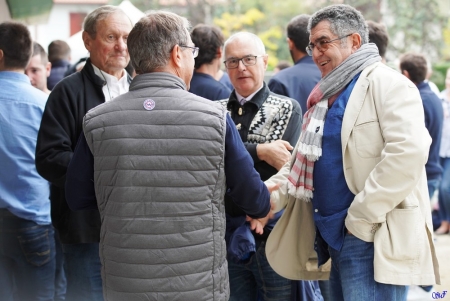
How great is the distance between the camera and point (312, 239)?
3.49 metres

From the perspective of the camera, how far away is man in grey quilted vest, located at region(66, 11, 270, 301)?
2.60 m

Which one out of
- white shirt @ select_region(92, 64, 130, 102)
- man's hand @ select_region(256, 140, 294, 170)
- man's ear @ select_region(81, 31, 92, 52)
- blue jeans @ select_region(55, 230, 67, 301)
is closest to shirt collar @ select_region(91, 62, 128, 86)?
white shirt @ select_region(92, 64, 130, 102)

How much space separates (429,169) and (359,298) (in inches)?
175

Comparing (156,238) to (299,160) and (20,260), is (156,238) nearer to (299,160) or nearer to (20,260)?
(299,160)

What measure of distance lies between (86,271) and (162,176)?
136 centimetres

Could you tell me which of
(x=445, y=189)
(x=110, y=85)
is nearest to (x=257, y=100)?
(x=110, y=85)

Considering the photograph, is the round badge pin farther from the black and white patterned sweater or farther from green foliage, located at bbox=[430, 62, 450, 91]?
green foliage, located at bbox=[430, 62, 450, 91]

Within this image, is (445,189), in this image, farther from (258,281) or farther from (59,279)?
(258,281)

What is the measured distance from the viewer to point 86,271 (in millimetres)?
3684

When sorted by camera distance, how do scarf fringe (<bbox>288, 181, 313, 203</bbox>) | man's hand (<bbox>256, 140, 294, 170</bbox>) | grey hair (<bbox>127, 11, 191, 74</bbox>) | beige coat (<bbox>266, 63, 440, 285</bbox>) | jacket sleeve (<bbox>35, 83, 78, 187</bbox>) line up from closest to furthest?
grey hair (<bbox>127, 11, 191, 74</bbox>), beige coat (<bbox>266, 63, 440, 285</bbox>), scarf fringe (<bbox>288, 181, 313, 203</bbox>), jacket sleeve (<bbox>35, 83, 78, 187</bbox>), man's hand (<bbox>256, 140, 294, 170</bbox>)

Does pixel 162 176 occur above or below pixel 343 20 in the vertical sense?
below

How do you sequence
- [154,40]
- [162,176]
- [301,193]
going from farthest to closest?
1. [301,193]
2. [154,40]
3. [162,176]

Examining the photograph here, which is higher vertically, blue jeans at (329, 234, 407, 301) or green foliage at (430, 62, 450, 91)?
blue jeans at (329, 234, 407, 301)

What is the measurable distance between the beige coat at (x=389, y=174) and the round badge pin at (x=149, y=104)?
95cm
